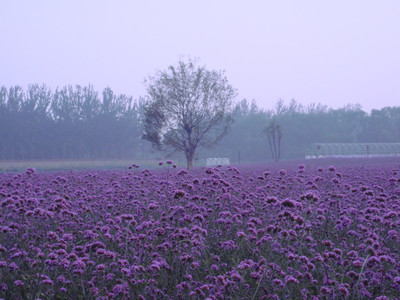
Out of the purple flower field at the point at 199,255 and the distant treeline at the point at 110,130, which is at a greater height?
Result: the distant treeline at the point at 110,130

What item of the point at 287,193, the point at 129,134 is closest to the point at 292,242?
the point at 287,193

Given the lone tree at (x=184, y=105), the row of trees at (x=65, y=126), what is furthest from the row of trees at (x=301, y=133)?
the lone tree at (x=184, y=105)

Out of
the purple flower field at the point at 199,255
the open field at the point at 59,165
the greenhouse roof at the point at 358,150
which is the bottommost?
the purple flower field at the point at 199,255

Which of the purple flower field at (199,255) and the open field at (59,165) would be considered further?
the open field at (59,165)

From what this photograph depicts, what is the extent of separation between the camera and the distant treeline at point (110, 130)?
9462 cm

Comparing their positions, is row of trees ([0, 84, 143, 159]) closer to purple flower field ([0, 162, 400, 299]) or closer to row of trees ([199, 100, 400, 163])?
row of trees ([199, 100, 400, 163])

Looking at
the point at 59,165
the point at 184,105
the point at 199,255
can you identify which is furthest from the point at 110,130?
the point at 199,255

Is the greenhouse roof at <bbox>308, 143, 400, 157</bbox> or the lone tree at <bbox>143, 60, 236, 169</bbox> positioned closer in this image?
the lone tree at <bbox>143, 60, 236, 169</bbox>

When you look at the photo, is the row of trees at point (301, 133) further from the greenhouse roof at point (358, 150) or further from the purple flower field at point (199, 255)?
the purple flower field at point (199, 255)

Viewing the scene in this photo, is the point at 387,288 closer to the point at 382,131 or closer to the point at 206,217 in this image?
the point at 206,217

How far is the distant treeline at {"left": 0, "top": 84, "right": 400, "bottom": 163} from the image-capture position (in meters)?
94.6

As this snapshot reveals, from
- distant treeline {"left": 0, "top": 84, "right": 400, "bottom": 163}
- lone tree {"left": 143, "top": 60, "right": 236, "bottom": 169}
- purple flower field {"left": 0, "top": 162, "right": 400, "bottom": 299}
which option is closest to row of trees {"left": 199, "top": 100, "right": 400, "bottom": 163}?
distant treeline {"left": 0, "top": 84, "right": 400, "bottom": 163}

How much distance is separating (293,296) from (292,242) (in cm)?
187

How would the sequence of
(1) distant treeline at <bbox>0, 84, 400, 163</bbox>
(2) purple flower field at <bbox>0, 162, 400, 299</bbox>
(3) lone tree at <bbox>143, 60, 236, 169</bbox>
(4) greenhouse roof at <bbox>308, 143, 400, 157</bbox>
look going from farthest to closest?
(1) distant treeline at <bbox>0, 84, 400, 163</bbox>
(4) greenhouse roof at <bbox>308, 143, 400, 157</bbox>
(3) lone tree at <bbox>143, 60, 236, 169</bbox>
(2) purple flower field at <bbox>0, 162, 400, 299</bbox>
